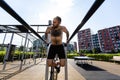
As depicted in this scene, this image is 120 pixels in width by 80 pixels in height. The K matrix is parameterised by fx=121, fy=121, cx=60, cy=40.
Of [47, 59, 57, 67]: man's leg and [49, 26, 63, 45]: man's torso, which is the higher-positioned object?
[49, 26, 63, 45]: man's torso

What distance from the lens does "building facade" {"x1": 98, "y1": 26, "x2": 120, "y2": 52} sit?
289ft

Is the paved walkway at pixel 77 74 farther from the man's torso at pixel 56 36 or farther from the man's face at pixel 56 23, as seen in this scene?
the man's face at pixel 56 23

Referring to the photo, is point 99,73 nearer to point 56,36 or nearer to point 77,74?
point 77,74

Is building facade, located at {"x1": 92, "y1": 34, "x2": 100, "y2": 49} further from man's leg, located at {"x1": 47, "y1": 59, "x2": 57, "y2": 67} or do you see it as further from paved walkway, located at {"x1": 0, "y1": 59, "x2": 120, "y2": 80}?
man's leg, located at {"x1": 47, "y1": 59, "x2": 57, "y2": 67}

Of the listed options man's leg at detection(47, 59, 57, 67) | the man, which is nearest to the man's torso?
the man

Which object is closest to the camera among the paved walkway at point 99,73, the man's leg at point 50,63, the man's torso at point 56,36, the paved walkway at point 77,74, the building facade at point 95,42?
the man's leg at point 50,63

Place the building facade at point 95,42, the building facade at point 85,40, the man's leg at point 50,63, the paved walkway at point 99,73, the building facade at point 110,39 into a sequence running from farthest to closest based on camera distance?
the building facade at point 85,40 → the building facade at point 95,42 → the building facade at point 110,39 → the paved walkway at point 99,73 → the man's leg at point 50,63

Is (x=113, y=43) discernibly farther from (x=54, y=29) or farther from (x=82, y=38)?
(x=54, y=29)

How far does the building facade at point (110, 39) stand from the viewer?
88.0 metres

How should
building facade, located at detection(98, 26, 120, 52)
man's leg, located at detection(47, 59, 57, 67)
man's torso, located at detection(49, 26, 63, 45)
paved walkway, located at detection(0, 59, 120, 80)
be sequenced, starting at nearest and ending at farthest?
man's leg, located at detection(47, 59, 57, 67) < man's torso, located at detection(49, 26, 63, 45) < paved walkway, located at detection(0, 59, 120, 80) < building facade, located at detection(98, 26, 120, 52)

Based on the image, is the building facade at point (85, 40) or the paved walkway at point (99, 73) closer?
the paved walkway at point (99, 73)

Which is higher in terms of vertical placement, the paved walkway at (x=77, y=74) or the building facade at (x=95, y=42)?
the building facade at (x=95, y=42)

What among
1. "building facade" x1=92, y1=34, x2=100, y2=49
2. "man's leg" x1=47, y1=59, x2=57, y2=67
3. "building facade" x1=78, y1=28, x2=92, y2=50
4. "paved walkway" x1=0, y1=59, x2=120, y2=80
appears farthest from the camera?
"building facade" x1=78, y1=28, x2=92, y2=50

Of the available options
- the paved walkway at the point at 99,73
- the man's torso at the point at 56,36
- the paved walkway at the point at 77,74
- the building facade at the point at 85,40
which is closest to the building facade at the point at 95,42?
the building facade at the point at 85,40
